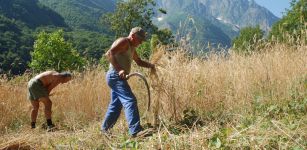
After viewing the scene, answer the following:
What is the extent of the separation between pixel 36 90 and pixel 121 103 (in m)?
2.88

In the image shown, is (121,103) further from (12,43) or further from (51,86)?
(12,43)

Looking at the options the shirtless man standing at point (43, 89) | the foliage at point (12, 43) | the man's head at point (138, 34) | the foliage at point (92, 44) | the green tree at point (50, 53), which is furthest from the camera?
the foliage at point (12, 43)

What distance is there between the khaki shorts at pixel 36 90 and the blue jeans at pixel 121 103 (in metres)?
2.76

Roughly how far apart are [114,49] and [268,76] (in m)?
2.42

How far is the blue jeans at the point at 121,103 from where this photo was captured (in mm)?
5398

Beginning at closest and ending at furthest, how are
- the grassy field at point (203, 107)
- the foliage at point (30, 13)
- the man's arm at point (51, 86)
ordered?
the grassy field at point (203, 107) < the man's arm at point (51, 86) < the foliage at point (30, 13)

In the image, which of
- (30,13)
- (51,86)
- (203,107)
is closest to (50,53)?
(51,86)

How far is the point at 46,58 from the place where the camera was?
36.1 m

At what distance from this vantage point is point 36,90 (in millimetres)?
8203

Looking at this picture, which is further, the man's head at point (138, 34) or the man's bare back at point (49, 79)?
the man's bare back at point (49, 79)

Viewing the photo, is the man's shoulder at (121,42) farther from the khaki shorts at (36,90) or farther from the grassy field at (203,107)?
the khaki shorts at (36,90)

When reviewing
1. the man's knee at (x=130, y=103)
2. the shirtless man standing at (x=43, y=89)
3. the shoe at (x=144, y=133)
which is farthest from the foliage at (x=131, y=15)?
the shoe at (x=144, y=133)

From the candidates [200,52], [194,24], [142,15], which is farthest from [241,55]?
[142,15]

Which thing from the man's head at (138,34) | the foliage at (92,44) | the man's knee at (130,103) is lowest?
the foliage at (92,44)
